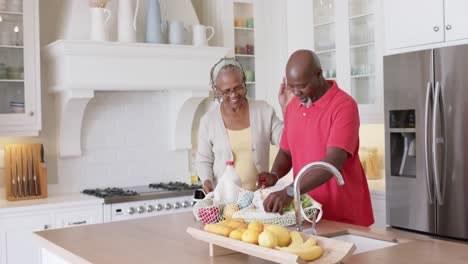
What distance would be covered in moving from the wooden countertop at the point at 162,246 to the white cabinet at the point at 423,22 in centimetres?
177

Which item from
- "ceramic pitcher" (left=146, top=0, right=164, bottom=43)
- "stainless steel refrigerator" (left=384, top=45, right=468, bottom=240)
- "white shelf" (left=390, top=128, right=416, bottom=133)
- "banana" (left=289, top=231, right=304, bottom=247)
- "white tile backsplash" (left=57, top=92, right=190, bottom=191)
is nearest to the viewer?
"banana" (left=289, top=231, right=304, bottom=247)

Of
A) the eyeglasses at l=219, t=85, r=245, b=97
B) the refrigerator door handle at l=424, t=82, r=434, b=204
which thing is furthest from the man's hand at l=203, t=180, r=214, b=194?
the refrigerator door handle at l=424, t=82, r=434, b=204

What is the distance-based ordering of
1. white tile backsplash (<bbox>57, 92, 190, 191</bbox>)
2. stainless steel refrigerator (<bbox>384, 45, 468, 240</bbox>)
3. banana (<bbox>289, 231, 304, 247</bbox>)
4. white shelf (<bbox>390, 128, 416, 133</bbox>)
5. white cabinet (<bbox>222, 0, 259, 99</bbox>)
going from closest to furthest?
banana (<bbox>289, 231, 304, 247</bbox>)
stainless steel refrigerator (<bbox>384, 45, 468, 240</bbox>)
white shelf (<bbox>390, 128, 416, 133</bbox>)
white tile backsplash (<bbox>57, 92, 190, 191</bbox>)
white cabinet (<bbox>222, 0, 259, 99</bbox>)

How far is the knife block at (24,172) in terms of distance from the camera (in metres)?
4.24

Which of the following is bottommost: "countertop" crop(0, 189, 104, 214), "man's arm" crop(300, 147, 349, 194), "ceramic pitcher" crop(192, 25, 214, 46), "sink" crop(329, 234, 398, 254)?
"countertop" crop(0, 189, 104, 214)

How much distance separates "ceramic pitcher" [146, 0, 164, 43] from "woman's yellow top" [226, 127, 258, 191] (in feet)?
5.40

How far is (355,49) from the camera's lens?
448 centimetres

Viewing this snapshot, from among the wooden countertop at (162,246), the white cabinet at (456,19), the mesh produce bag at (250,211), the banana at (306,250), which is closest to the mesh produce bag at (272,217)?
the mesh produce bag at (250,211)

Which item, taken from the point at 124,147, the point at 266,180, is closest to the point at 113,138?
the point at 124,147

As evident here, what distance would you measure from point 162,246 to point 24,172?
2408 mm

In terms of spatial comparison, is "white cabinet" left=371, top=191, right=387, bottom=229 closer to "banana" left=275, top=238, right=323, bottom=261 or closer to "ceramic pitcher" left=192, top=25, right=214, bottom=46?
"ceramic pitcher" left=192, top=25, right=214, bottom=46

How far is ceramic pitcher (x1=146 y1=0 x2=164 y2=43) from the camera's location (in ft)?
14.9

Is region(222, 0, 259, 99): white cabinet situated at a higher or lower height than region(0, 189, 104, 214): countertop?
higher

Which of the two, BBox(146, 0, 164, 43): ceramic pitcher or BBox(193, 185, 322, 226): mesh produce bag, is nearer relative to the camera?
BBox(193, 185, 322, 226): mesh produce bag
